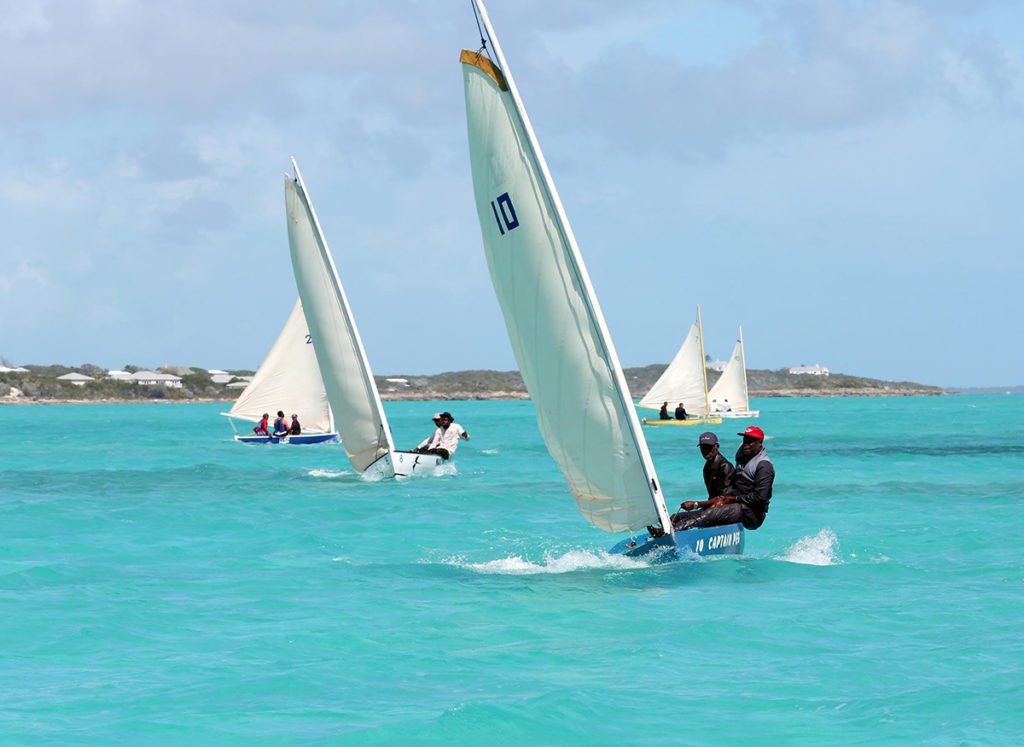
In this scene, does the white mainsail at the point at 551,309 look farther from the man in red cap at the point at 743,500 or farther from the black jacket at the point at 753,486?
the black jacket at the point at 753,486

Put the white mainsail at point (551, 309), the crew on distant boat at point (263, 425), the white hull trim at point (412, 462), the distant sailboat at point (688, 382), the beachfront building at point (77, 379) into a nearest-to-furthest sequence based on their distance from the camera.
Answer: the white mainsail at point (551, 309) → the white hull trim at point (412, 462) → the crew on distant boat at point (263, 425) → the distant sailboat at point (688, 382) → the beachfront building at point (77, 379)

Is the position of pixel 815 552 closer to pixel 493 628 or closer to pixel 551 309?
pixel 551 309

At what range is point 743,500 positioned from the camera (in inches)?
687

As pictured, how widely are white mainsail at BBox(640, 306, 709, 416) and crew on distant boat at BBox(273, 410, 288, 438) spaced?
35350 mm

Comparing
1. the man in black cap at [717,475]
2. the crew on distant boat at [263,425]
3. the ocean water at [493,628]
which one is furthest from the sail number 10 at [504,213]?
the crew on distant boat at [263,425]

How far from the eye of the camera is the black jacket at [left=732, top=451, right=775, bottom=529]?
17281mm

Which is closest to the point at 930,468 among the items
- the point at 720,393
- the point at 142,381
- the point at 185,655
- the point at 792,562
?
the point at 792,562

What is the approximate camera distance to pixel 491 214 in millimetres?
16703

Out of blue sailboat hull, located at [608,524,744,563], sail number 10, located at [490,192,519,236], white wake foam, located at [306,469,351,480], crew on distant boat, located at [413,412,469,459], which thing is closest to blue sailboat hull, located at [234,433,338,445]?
white wake foam, located at [306,469,351,480]

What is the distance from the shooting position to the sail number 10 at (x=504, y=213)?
53.6ft

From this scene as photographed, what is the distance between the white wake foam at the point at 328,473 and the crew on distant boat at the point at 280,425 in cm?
1535

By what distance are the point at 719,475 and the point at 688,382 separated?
7208cm

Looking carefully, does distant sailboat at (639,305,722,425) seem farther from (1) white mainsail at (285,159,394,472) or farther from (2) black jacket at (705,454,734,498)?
(2) black jacket at (705,454,734,498)

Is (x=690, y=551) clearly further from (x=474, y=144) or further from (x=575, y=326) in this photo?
(x=474, y=144)
